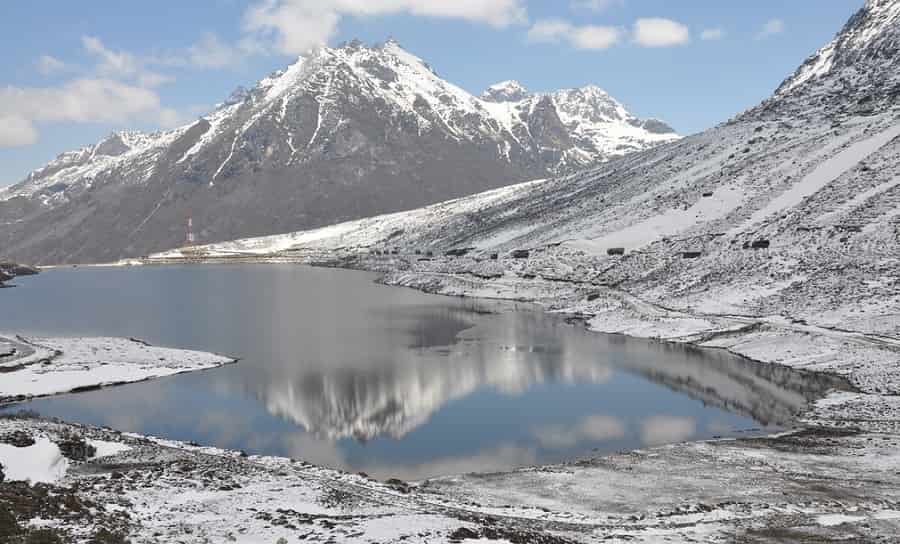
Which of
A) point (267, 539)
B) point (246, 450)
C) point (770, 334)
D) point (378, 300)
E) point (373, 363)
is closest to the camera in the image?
point (267, 539)

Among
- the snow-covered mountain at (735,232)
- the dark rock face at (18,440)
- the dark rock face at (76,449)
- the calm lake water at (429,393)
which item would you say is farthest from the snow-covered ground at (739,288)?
the dark rock face at (18,440)

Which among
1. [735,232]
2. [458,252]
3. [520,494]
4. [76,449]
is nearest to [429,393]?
[520,494]

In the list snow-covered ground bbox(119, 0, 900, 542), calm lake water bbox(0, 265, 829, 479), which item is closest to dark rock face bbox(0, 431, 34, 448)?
calm lake water bbox(0, 265, 829, 479)

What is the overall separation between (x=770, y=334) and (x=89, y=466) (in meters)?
60.5

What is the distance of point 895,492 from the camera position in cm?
3008

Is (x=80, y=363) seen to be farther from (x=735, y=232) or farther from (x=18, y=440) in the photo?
(x=735, y=232)

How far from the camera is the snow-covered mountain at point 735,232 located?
277 feet

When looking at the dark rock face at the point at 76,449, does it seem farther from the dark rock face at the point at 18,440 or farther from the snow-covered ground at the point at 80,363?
the snow-covered ground at the point at 80,363

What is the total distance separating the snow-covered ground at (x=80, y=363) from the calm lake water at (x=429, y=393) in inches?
104

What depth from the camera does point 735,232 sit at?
11531 cm

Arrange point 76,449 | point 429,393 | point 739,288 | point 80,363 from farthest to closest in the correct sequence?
point 739,288 → point 80,363 → point 429,393 → point 76,449

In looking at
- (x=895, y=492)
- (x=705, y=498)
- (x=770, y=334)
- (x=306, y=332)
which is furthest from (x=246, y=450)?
(x=770, y=334)

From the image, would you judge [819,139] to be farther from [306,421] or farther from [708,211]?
[306,421]

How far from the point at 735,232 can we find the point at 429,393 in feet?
256
